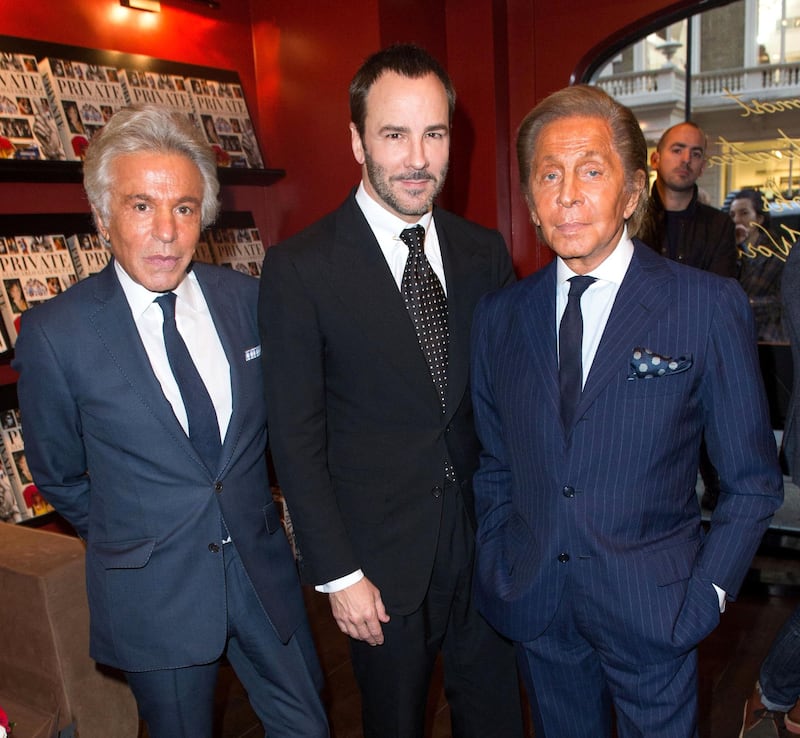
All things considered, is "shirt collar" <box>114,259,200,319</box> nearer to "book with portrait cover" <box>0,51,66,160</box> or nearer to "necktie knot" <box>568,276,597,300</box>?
"necktie knot" <box>568,276,597,300</box>

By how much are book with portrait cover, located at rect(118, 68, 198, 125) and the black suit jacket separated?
1.99 meters

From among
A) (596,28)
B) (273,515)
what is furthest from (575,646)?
(596,28)

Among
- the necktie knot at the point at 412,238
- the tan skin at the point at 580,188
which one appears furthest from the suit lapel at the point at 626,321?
the necktie knot at the point at 412,238

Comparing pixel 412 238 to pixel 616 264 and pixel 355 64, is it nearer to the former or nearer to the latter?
pixel 616 264

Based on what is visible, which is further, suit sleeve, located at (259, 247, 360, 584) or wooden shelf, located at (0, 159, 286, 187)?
wooden shelf, located at (0, 159, 286, 187)

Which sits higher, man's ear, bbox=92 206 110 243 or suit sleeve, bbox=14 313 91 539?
man's ear, bbox=92 206 110 243

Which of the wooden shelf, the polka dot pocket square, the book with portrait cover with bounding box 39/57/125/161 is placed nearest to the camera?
the polka dot pocket square

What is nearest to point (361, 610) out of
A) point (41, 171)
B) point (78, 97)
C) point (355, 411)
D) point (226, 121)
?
point (355, 411)

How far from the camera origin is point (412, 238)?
1807mm

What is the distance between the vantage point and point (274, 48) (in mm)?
4074

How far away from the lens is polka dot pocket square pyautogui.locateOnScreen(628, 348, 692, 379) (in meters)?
1.44

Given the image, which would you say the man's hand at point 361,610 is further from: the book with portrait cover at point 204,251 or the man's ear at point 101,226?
the book with portrait cover at point 204,251

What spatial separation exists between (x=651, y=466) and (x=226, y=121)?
3078 millimetres

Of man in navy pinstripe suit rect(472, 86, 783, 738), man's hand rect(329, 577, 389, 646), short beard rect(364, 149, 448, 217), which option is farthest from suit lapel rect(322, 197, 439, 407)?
man's hand rect(329, 577, 389, 646)
